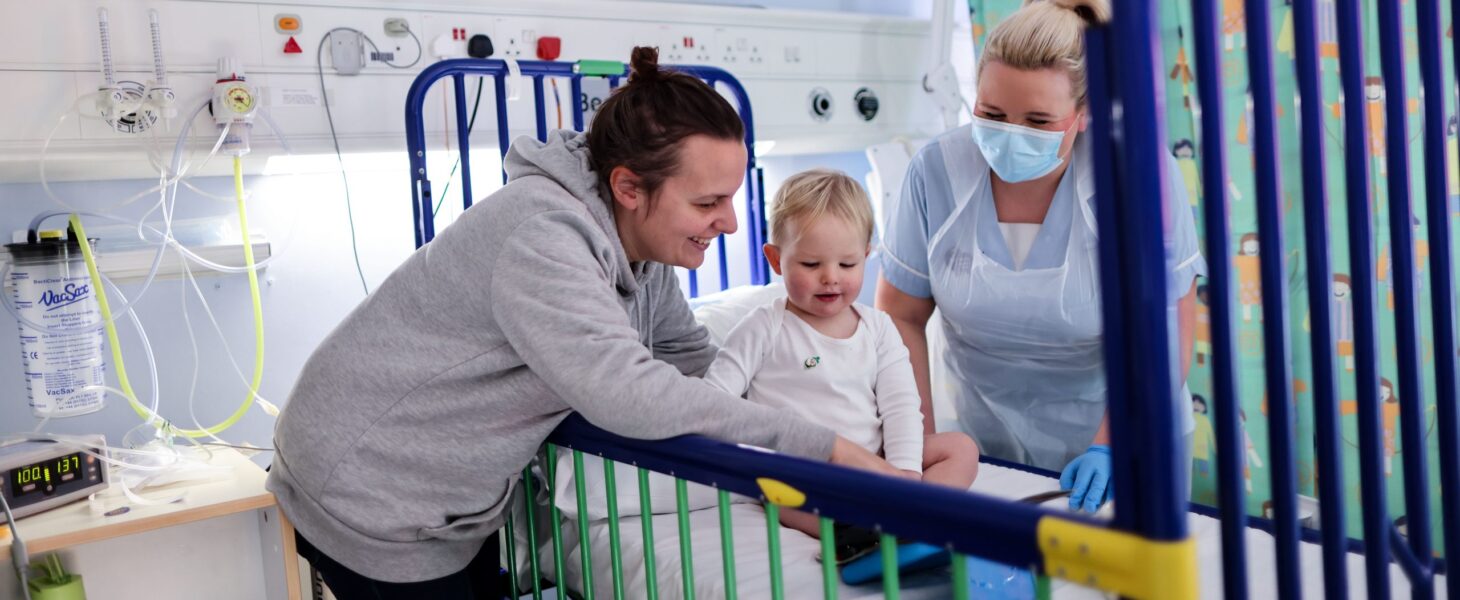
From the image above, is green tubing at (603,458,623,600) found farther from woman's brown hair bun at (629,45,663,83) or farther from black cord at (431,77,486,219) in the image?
black cord at (431,77,486,219)

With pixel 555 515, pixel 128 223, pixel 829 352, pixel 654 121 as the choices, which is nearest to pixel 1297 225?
pixel 829 352

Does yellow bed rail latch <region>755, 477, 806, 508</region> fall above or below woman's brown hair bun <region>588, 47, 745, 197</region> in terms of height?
below

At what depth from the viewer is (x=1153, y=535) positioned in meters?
0.85

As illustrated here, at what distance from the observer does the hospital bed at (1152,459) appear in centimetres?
85

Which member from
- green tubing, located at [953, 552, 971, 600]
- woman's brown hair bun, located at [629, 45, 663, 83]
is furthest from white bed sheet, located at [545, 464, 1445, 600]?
woman's brown hair bun, located at [629, 45, 663, 83]

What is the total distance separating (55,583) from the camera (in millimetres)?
1729

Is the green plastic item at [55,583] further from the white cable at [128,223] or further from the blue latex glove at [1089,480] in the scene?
the blue latex glove at [1089,480]

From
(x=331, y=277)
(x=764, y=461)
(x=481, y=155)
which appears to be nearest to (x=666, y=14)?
(x=481, y=155)

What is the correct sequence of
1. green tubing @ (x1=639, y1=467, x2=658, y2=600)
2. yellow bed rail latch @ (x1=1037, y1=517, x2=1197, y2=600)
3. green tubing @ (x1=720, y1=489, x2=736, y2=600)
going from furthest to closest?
green tubing @ (x1=639, y1=467, x2=658, y2=600) → green tubing @ (x1=720, y1=489, x2=736, y2=600) → yellow bed rail latch @ (x1=1037, y1=517, x2=1197, y2=600)

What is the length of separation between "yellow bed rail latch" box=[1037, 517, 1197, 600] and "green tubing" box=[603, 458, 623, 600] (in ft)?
2.41

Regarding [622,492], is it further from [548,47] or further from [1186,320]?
[548,47]

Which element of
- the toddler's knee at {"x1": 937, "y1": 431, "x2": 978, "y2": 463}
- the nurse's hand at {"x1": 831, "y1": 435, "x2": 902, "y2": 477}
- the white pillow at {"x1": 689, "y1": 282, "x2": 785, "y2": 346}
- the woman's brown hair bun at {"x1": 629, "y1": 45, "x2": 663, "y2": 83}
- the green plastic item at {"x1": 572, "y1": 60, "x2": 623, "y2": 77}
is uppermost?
the green plastic item at {"x1": 572, "y1": 60, "x2": 623, "y2": 77}

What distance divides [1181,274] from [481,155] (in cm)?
158

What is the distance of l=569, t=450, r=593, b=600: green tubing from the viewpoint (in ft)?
5.24
